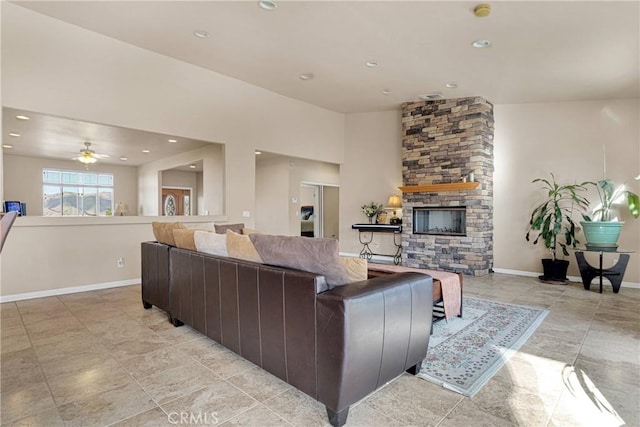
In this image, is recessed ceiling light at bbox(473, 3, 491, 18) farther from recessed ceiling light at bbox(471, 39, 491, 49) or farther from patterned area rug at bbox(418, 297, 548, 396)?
patterned area rug at bbox(418, 297, 548, 396)

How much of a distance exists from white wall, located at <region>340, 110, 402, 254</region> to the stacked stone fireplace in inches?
24.2

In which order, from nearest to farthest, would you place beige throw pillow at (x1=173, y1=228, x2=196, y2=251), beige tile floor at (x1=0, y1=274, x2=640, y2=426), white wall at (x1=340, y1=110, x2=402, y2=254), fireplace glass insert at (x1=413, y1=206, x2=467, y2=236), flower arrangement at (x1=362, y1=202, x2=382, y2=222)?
beige tile floor at (x1=0, y1=274, x2=640, y2=426) → beige throw pillow at (x1=173, y1=228, x2=196, y2=251) → fireplace glass insert at (x1=413, y1=206, x2=467, y2=236) → white wall at (x1=340, y1=110, x2=402, y2=254) → flower arrangement at (x1=362, y1=202, x2=382, y2=222)

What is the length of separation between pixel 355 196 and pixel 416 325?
19.6 feet

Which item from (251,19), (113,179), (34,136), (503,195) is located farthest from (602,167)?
(113,179)

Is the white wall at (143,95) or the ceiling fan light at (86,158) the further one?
the ceiling fan light at (86,158)

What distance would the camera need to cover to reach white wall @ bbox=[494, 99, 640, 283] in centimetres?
517

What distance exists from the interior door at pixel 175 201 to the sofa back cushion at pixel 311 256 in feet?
29.5

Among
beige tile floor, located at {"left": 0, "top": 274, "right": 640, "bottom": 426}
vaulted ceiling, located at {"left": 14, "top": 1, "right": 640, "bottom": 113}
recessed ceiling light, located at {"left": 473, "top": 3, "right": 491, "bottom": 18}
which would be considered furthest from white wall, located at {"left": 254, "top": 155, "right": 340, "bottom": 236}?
recessed ceiling light, located at {"left": 473, "top": 3, "right": 491, "bottom": 18}

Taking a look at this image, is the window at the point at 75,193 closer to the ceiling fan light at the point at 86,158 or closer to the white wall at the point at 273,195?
the ceiling fan light at the point at 86,158

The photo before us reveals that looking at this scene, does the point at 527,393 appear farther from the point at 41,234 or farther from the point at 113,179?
the point at 113,179

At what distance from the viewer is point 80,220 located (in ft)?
14.9

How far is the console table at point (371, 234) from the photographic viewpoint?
6988 mm

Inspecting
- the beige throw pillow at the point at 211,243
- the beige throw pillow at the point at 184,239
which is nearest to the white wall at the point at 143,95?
the beige throw pillow at the point at 184,239

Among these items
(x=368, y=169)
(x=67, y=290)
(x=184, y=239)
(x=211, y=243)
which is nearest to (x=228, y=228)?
(x=184, y=239)
